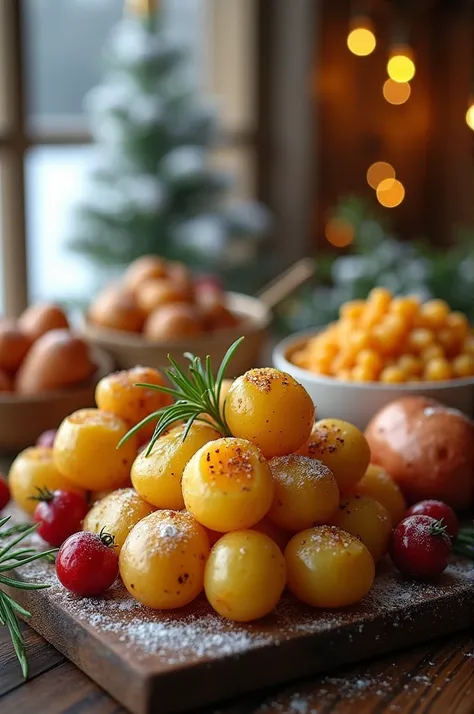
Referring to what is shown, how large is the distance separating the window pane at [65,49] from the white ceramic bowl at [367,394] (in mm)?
2162

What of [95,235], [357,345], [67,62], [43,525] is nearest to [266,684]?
[43,525]

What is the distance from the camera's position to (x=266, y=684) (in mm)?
836

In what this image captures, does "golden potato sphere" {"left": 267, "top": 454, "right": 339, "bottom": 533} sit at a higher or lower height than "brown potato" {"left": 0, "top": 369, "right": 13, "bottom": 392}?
higher

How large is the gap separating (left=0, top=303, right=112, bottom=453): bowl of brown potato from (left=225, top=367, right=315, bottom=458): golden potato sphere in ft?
1.89

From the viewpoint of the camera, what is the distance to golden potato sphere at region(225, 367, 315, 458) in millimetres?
917

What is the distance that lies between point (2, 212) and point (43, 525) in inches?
87.9

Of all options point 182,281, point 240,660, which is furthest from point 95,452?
point 182,281

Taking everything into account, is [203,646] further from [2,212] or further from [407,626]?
[2,212]

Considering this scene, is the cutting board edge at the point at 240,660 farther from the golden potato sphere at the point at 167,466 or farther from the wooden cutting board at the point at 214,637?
the golden potato sphere at the point at 167,466

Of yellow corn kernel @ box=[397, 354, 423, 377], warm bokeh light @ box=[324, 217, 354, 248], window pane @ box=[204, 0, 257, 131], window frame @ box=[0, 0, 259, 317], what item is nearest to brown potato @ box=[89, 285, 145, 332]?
yellow corn kernel @ box=[397, 354, 423, 377]

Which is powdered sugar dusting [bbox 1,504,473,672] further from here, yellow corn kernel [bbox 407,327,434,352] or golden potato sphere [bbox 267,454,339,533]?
yellow corn kernel [bbox 407,327,434,352]

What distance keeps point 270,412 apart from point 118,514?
0.67 feet

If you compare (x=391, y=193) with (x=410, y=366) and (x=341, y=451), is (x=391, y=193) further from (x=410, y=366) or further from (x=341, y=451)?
(x=341, y=451)

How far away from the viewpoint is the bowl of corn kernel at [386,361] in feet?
4.37
